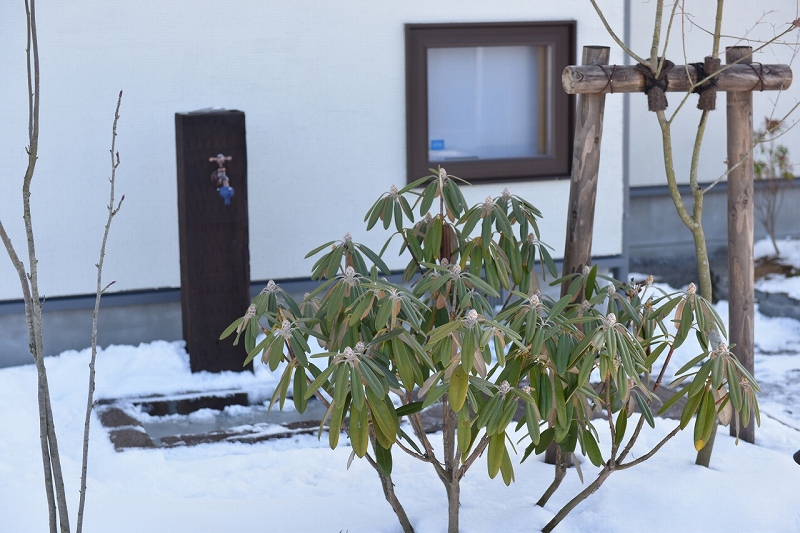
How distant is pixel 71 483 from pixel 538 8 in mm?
4248

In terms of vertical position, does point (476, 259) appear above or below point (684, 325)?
above

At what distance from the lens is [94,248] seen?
575 cm

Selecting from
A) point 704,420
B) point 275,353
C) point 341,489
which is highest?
point 275,353

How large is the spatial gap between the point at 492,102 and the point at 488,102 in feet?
0.10

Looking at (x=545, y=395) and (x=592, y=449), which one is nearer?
(x=545, y=395)

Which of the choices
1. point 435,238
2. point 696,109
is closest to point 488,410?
point 435,238

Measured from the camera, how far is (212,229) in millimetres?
5438

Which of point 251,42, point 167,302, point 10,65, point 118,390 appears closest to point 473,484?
point 118,390

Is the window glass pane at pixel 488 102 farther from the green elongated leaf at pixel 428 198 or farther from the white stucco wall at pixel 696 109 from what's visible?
the green elongated leaf at pixel 428 198

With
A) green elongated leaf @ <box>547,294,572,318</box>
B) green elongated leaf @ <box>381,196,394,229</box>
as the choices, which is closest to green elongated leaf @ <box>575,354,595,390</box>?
green elongated leaf @ <box>547,294,572,318</box>

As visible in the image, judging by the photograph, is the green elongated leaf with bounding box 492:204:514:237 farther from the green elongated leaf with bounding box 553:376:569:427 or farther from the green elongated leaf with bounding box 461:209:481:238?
the green elongated leaf with bounding box 553:376:569:427

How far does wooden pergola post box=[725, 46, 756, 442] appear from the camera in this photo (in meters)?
4.27

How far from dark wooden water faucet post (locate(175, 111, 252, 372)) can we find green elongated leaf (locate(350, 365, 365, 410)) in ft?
9.62

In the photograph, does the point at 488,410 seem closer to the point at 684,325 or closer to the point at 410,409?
the point at 410,409
